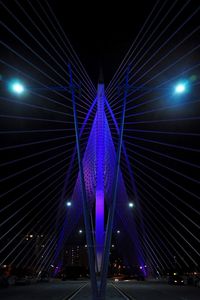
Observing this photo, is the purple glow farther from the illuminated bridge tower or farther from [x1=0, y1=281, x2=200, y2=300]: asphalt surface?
[x1=0, y1=281, x2=200, y2=300]: asphalt surface

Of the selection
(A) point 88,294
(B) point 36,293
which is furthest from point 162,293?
(B) point 36,293

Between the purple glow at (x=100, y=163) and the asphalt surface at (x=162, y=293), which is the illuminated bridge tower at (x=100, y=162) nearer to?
the purple glow at (x=100, y=163)

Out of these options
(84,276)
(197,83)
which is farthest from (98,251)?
(84,276)

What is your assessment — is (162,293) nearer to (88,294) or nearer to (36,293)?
(88,294)

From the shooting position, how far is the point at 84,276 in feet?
199

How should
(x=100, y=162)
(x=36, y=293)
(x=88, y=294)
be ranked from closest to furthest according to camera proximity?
(x=88, y=294) → (x=36, y=293) → (x=100, y=162)

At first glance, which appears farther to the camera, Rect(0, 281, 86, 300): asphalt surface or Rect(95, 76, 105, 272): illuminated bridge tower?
Rect(95, 76, 105, 272): illuminated bridge tower

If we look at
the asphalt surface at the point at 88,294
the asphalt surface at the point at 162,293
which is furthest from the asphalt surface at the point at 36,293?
the asphalt surface at the point at 162,293

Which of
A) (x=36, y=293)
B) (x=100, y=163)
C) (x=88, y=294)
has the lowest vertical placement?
(x=88, y=294)

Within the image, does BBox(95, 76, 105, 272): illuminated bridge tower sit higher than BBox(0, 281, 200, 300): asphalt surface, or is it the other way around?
BBox(95, 76, 105, 272): illuminated bridge tower

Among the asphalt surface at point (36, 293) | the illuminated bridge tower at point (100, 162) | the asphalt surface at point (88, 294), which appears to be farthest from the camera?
the illuminated bridge tower at point (100, 162)

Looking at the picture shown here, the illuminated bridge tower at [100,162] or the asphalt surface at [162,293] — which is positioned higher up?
the illuminated bridge tower at [100,162]

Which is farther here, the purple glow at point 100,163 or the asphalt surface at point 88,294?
the purple glow at point 100,163

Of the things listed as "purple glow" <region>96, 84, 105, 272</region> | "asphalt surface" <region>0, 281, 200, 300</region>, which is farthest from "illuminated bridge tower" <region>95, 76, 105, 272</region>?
"asphalt surface" <region>0, 281, 200, 300</region>
